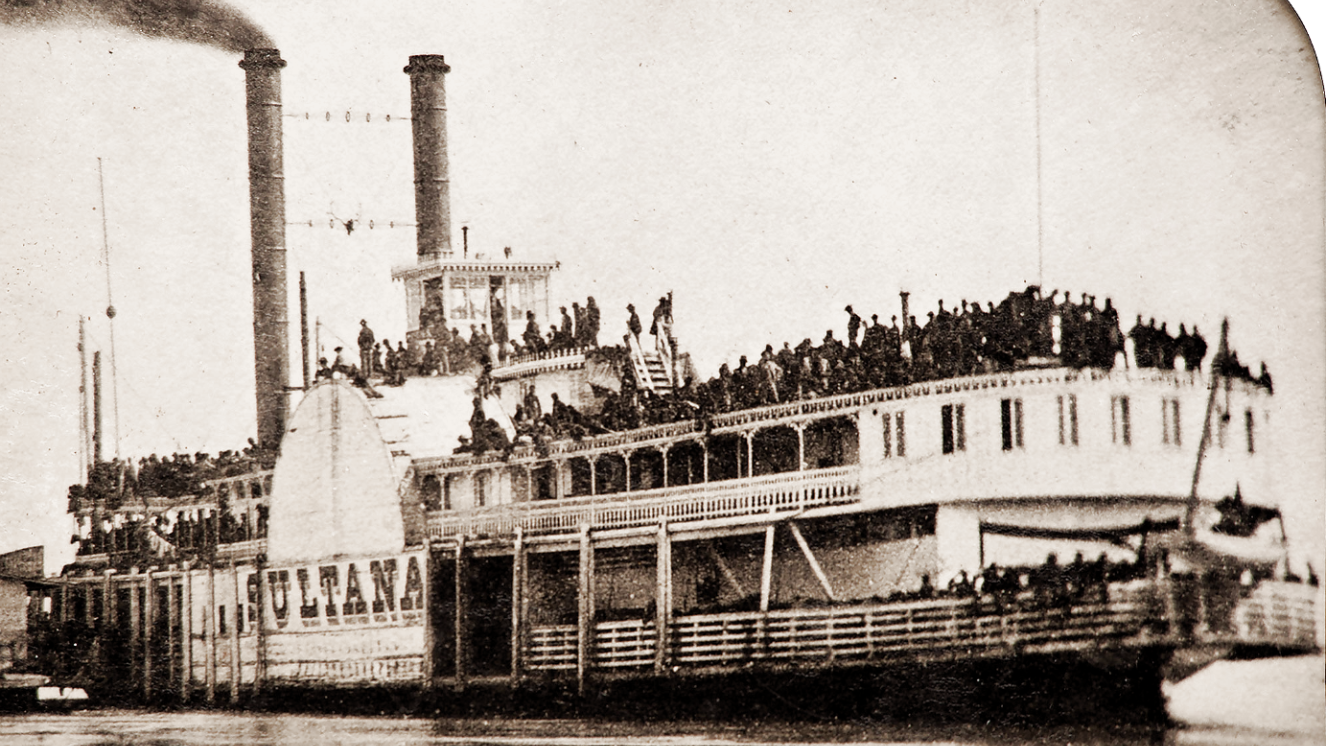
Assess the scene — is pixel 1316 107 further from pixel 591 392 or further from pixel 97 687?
pixel 97 687

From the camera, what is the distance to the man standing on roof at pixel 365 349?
6566mm

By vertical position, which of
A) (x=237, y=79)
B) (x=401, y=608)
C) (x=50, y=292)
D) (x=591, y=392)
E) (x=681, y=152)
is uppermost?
(x=237, y=79)

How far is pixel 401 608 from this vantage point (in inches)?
259

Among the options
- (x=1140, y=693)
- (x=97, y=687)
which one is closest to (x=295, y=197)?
(x=97, y=687)

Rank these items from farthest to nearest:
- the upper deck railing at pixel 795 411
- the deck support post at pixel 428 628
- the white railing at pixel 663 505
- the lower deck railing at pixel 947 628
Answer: the deck support post at pixel 428 628
the white railing at pixel 663 505
the upper deck railing at pixel 795 411
the lower deck railing at pixel 947 628

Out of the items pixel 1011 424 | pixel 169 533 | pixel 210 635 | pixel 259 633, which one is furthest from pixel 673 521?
pixel 169 533

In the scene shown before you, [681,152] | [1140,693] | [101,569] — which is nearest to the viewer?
[1140,693]

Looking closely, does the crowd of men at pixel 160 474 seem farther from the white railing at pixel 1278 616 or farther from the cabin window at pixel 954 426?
the white railing at pixel 1278 616

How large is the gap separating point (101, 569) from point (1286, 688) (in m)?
5.11

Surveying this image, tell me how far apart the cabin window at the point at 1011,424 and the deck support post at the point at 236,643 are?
353 centimetres

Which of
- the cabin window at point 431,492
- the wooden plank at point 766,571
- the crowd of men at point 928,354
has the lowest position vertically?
the wooden plank at point 766,571

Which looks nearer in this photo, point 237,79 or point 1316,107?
point 1316,107

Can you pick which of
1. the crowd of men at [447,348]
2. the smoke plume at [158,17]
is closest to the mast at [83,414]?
the crowd of men at [447,348]

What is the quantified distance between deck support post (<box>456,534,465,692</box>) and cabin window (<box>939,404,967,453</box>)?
2125 mm
